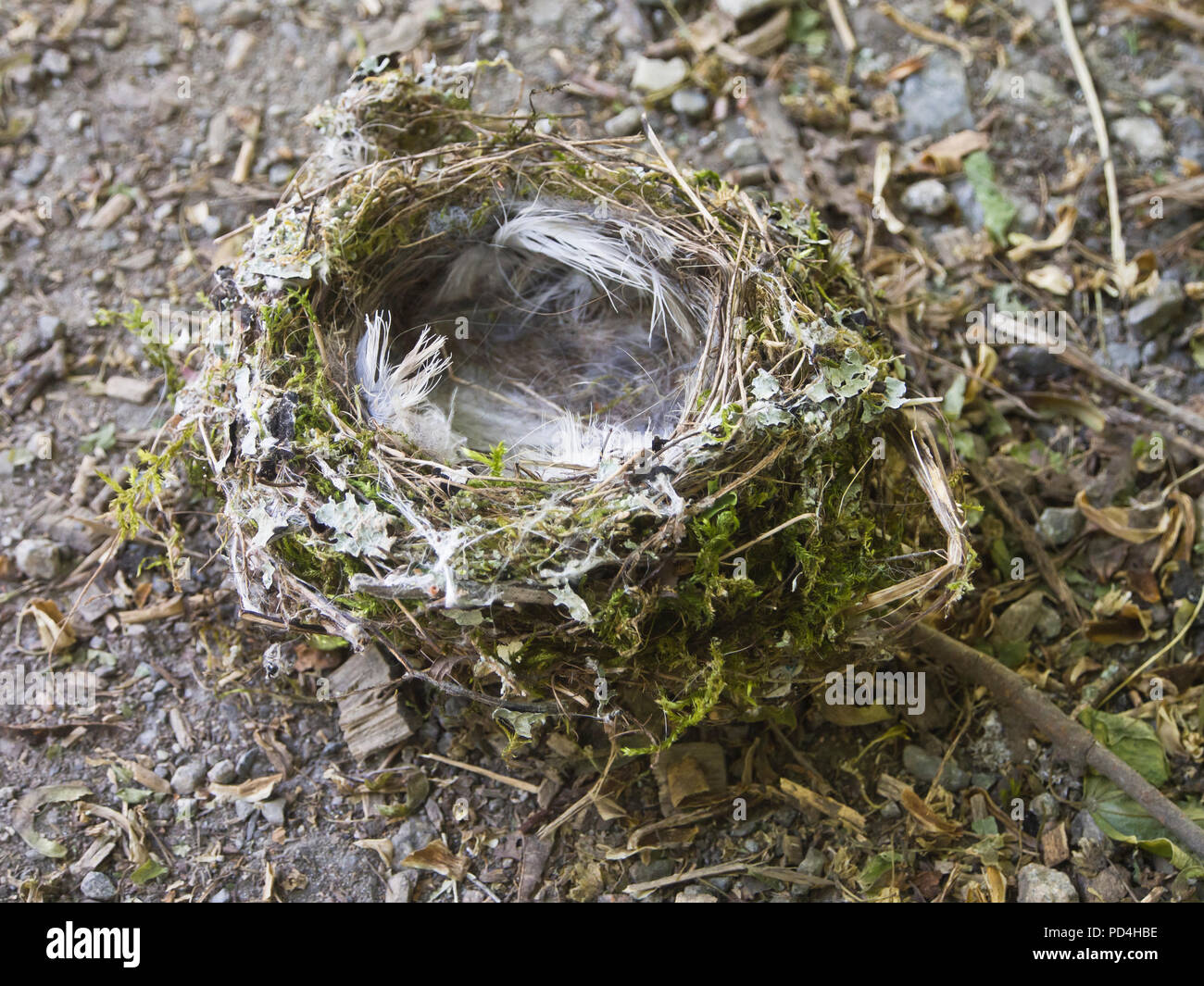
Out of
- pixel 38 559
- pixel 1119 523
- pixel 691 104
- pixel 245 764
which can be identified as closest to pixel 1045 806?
pixel 1119 523

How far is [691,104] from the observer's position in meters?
3.77

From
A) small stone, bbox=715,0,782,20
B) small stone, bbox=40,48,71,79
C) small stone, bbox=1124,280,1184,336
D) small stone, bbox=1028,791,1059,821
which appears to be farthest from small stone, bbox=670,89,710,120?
small stone, bbox=1028,791,1059,821

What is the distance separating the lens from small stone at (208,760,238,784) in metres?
2.81

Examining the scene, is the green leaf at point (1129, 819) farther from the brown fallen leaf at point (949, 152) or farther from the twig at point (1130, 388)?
the brown fallen leaf at point (949, 152)

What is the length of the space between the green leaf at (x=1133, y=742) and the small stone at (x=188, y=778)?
237cm

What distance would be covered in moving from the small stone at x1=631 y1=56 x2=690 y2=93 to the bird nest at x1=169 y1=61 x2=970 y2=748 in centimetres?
81

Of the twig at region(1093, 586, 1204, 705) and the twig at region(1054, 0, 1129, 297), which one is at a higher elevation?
the twig at region(1054, 0, 1129, 297)

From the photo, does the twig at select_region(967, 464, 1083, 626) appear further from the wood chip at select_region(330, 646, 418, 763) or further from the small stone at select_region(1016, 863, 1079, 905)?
the wood chip at select_region(330, 646, 418, 763)

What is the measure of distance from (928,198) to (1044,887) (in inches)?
86.5

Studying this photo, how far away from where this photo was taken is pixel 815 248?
2852 mm

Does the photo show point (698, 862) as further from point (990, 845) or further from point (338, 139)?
point (338, 139)

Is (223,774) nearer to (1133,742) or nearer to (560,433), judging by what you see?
(560,433)

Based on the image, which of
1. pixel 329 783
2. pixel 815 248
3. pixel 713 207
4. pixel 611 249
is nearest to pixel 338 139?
pixel 611 249

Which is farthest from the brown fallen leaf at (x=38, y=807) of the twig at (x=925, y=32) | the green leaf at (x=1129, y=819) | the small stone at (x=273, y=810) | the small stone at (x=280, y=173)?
the twig at (x=925, y=32)
